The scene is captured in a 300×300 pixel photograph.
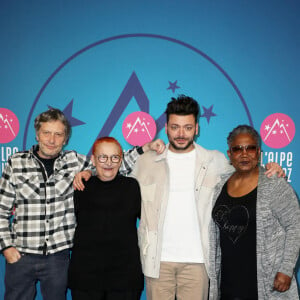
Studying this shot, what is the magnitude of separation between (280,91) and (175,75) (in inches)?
33.8

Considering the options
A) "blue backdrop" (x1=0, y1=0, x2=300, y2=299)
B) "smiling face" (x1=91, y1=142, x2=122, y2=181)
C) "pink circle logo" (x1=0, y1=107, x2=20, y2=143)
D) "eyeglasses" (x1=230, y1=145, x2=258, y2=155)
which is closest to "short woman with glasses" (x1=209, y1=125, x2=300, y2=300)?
"eyeglasses" (x1=230, y1=145, x2=258, y2=155)

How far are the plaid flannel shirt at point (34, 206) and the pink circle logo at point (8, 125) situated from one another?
77cm

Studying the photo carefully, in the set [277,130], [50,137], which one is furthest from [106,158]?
[277,130]

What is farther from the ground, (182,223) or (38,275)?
(182,223)

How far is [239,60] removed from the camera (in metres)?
2.46

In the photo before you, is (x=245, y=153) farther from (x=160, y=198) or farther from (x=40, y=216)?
(x=40, y=216)

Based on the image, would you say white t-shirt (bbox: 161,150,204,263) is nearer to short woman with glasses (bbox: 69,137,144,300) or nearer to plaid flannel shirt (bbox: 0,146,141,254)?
short woman with glasses (bbox: 69,137,144,300)

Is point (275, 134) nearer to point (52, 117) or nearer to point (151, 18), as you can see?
point (151, 18)

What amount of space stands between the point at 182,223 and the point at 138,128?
3.02ft

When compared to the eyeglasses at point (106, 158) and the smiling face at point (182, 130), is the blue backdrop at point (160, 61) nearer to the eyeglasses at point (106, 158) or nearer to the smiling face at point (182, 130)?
the smiling face at point (182, 130)

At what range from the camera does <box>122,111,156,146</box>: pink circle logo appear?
8.18 ft

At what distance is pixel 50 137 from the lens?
6.13ft

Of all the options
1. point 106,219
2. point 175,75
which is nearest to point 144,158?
point 106,219

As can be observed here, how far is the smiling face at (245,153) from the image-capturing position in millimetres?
1697
